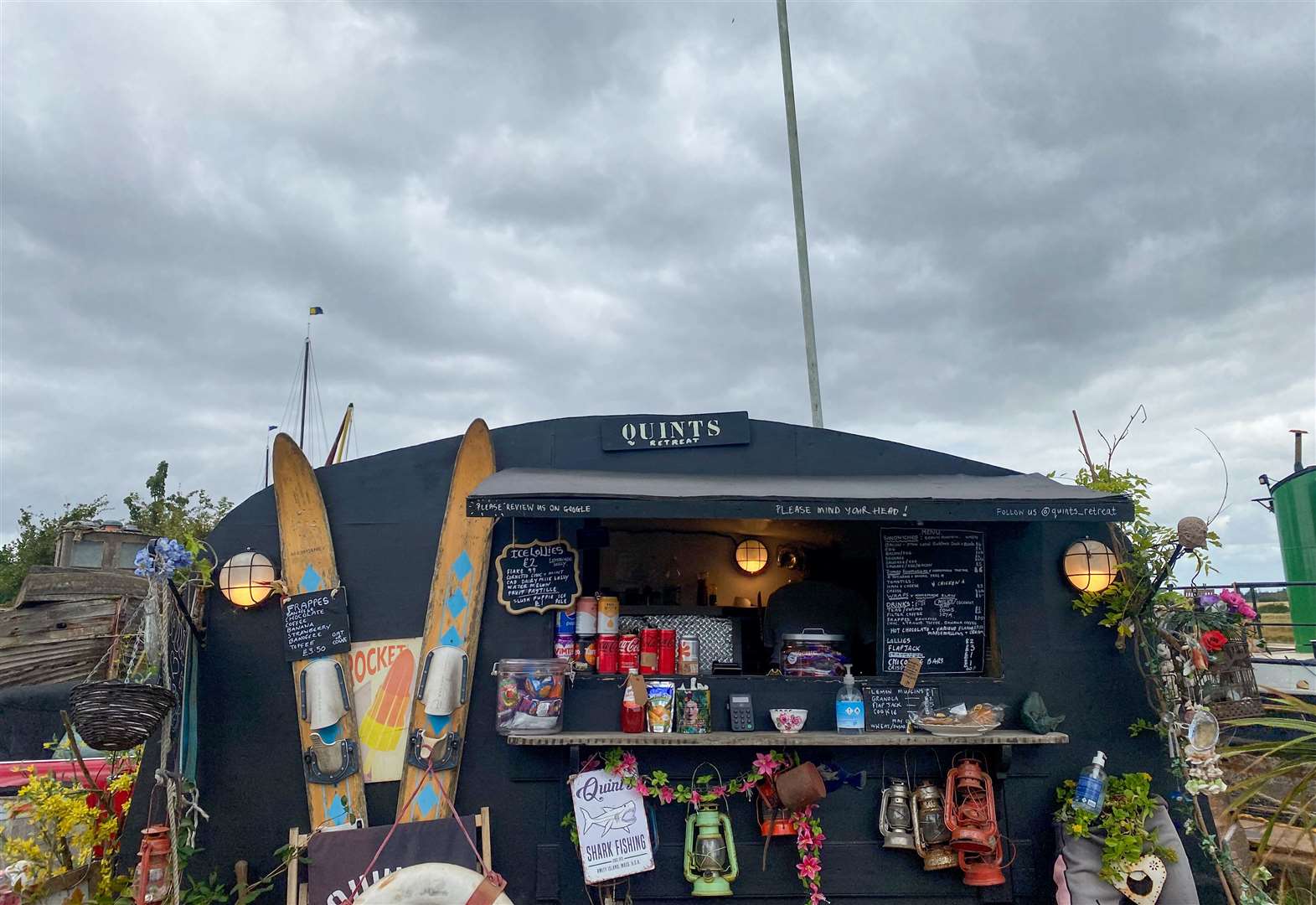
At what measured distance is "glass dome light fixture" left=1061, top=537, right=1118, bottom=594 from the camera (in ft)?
16.7

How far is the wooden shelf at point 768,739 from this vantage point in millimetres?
4523

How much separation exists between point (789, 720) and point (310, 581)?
2.97 metres

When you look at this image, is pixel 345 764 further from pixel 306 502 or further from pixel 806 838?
pixel 806 838

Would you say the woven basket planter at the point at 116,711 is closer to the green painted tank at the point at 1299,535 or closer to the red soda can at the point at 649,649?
the red soda can at the point at 649,649

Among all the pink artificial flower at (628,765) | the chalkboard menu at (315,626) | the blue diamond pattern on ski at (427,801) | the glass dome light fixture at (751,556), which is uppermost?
the glass dome light fixture at (751,556)

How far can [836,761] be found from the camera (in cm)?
489

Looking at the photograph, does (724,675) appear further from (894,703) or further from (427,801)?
(427,801)

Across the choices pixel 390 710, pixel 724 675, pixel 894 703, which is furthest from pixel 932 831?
pixel 390 710

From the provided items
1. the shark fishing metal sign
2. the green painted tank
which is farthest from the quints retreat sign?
the green painted tank

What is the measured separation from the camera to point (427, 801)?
15.7 ft

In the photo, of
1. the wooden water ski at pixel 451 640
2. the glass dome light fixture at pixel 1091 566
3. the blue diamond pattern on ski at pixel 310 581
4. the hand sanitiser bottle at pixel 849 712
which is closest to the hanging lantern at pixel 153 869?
the wooden water ski at pixel 451 640

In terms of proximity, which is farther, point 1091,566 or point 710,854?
point 1091,566

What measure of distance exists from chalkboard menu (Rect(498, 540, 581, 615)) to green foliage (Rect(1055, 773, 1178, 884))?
313 cm

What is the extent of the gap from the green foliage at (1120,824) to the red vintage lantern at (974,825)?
44 centimetres
